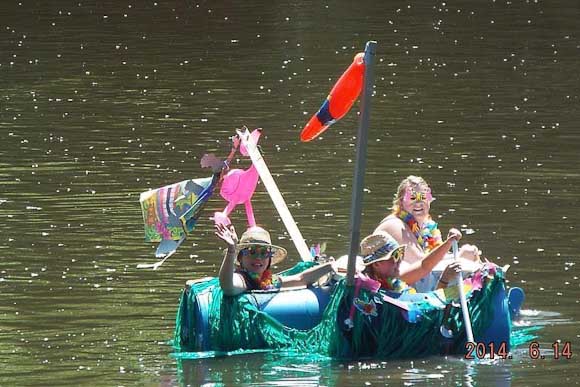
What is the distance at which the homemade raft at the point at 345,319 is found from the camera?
11.7 metres

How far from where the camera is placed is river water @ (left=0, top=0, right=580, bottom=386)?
12.2m

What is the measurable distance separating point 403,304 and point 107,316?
8.79 feet

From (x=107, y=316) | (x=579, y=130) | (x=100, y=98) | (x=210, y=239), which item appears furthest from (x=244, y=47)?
(x=107, y=316)

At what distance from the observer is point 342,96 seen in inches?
478

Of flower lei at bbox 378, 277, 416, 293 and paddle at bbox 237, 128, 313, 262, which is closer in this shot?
flower lei at bbox 378, 277, 416, 293

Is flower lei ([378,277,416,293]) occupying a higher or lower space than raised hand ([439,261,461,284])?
lower

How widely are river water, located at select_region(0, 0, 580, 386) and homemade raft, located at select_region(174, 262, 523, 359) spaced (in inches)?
6.0

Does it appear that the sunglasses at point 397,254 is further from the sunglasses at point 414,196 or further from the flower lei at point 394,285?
the sunglasses at point 414,196

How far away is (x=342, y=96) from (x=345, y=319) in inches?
65.7

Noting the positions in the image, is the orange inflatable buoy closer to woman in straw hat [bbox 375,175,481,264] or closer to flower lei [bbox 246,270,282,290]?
woman in straw hat [bbox 375,175,481,264]

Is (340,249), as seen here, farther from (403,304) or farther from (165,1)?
(165,1)

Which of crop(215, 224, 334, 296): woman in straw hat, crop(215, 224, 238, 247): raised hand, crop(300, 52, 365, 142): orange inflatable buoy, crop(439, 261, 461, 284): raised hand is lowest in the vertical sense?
crop(439, 261, 461, 284): raised hand

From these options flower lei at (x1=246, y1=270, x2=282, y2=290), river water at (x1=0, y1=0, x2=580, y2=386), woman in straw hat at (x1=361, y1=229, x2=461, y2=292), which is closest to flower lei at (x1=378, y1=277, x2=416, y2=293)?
woman in straw hat at (x1=361, y1=229, x2=461, y2=292)

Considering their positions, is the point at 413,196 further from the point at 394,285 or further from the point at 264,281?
the point at 264,281
